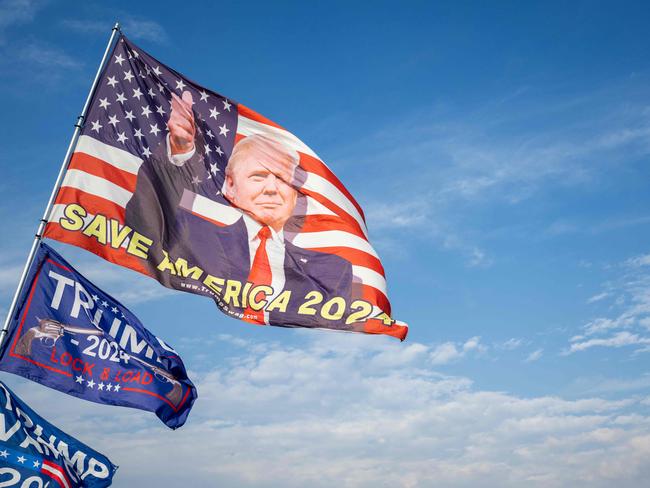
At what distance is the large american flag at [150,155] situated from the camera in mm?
15023

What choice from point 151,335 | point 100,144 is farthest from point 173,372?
point 100,144

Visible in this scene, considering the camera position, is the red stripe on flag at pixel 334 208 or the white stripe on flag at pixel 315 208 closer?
the white stripe on flag at pixel 315 208

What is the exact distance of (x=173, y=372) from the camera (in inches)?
590

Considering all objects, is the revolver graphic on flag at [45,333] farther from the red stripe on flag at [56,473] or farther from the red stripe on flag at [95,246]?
the red stripe on flag at [56,473]

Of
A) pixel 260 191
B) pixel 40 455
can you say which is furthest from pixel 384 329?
pixel 40 455

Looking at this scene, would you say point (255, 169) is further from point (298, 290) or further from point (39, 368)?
point (39, 368)

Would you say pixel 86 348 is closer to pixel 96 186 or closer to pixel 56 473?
pixel 56 473

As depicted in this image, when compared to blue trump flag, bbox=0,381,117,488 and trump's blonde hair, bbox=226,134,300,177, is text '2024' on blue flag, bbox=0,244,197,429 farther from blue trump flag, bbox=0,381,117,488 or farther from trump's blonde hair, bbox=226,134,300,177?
trump's blonde hair, bbox=226,134,300,177

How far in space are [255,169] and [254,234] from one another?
161 cm

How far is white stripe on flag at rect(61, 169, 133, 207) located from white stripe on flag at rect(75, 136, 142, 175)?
1.51ft

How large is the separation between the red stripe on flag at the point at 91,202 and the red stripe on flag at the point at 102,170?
49 centimetres

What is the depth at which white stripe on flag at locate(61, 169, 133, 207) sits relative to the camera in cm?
1481

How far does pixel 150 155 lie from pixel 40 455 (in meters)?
6.34

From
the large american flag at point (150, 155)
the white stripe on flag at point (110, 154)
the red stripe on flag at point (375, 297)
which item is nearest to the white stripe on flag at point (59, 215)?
the large american flag at point (150, 155)
